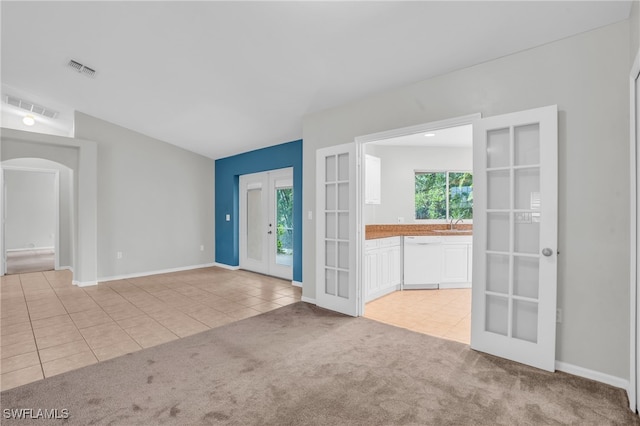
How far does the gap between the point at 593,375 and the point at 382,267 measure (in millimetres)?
2619

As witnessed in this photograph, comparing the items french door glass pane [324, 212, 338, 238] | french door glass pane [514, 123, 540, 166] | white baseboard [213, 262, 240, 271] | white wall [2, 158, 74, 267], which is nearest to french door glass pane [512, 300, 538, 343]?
french door glass pane [514, 123, 540, 166]

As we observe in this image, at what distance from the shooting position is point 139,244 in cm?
627

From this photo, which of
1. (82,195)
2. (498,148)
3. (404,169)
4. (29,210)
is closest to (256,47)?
(498,148)

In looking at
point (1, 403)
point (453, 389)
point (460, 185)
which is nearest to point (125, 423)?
point (1, 403)

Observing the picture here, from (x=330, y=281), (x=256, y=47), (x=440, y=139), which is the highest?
(x=256, y=47)

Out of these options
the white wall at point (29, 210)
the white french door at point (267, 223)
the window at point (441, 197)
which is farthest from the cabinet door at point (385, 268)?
the white wall at point (29, 210)

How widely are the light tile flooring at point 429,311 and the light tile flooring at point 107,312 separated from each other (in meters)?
1.35

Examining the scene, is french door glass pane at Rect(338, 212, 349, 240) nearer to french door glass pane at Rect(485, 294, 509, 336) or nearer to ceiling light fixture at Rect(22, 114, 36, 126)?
french door glass pane at Rect(485, 294, 509, 336)

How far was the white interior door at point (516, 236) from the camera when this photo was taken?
8.09ft

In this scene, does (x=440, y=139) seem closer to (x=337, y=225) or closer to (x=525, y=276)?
(x=337, y=225)

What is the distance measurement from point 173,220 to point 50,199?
259 inches

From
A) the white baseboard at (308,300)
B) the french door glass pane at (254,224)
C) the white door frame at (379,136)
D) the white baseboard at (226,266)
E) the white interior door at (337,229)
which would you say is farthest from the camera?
the white baseboard at (226,266)

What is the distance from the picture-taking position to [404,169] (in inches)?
235

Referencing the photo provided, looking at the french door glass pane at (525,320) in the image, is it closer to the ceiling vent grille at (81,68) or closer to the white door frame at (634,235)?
the white door frame at (634,235)
